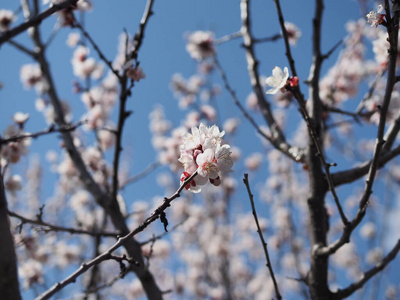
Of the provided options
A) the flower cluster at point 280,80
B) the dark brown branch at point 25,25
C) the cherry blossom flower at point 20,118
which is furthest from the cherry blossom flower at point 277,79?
the cherry blossom flower at point 20,118

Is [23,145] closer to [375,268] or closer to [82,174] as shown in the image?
[82,174]

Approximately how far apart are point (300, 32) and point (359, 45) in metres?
1.66

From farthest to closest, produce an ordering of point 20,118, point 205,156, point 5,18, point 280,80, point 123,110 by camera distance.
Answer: point 5,18
point 20,118
point 123,110
point 280,80
point 205,156

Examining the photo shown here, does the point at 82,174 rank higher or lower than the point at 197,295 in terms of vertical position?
lower

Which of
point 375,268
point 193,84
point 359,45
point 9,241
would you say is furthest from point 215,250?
point 9,241

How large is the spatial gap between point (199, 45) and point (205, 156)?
355 centimetres

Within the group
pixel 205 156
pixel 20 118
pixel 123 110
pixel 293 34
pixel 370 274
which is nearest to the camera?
pixel 205 156

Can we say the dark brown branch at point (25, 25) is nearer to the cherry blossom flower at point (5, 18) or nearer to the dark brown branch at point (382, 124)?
the dark brown branch at point (382, 124)

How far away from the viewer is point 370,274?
1732mm

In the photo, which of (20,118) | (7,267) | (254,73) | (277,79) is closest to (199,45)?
(254,73)

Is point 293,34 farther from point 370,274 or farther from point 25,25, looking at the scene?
point 25,25

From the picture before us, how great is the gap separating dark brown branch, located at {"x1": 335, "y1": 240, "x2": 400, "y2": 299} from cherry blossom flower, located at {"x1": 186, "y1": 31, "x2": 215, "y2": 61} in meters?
3.34

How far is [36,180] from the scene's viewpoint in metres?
9.33

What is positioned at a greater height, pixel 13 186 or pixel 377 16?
pixel 13 186
